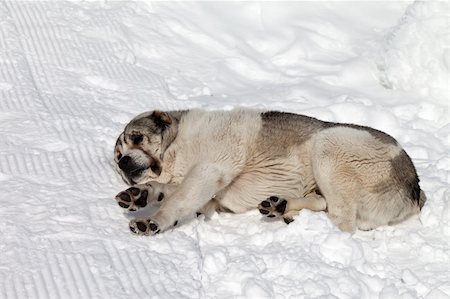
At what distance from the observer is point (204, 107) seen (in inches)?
302

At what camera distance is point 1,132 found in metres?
6.43

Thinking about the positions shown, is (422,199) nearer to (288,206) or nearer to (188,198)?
(288,206)

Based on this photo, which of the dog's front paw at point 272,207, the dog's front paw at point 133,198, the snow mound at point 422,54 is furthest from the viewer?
the snow mound at point 422,54

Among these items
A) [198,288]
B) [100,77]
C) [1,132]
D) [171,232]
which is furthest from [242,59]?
[198,288]

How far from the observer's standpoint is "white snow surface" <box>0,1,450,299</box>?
4.62 metres

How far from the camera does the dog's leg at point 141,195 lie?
5234 millimetres

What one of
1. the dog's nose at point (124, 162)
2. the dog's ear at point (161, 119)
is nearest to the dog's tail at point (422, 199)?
the dog's ear at point (161, 119)

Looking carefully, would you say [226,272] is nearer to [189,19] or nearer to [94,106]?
[94,106]

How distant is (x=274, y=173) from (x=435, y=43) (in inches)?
154

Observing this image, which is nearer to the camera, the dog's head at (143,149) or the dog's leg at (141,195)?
the dog's leg at (141,195)

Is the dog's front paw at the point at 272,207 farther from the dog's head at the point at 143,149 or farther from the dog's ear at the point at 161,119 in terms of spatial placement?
the dog's ear at the point at 161,119

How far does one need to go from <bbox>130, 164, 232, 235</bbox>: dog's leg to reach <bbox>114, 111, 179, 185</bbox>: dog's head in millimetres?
351

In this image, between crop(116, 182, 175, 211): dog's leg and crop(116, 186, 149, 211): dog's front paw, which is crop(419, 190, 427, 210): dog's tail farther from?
crop(116, 186, 149, 211): dog's front paw

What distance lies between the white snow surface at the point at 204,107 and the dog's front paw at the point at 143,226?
0.05m
